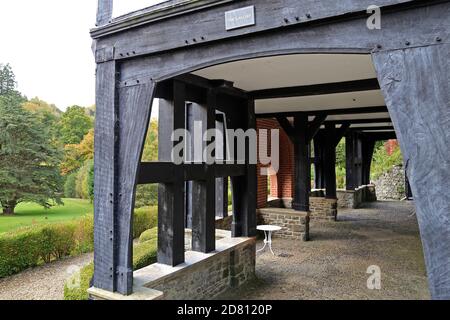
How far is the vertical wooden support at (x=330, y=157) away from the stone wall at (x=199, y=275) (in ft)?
21.1

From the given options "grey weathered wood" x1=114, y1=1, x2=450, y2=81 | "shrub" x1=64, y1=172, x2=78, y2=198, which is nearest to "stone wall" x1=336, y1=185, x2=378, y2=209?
"grey weathered wood" x1=114, y1=1, x2=450, y2=81

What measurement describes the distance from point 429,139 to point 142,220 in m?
9.10

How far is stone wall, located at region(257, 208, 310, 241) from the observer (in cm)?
859

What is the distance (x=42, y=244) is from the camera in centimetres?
742

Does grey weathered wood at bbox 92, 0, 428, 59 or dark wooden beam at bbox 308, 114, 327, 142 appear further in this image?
dark wooden beam at bbox 308, 114, 327, 142

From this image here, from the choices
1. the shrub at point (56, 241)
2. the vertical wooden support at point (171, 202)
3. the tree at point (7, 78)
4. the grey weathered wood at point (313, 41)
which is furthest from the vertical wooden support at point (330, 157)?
the tree at point (7, 78)

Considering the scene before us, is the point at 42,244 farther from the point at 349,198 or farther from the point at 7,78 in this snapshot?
the point at 7,78

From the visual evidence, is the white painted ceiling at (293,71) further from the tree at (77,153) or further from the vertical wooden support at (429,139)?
the tree at (77,153)

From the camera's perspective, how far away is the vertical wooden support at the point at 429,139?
6.30ft

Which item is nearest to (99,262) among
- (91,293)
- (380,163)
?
(91,293)

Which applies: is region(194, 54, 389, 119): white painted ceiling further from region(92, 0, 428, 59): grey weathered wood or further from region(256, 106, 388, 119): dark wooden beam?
region(256, 106, 388, 119): dark wooden beam

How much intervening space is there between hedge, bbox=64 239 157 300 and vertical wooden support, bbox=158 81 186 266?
2.91 feet
